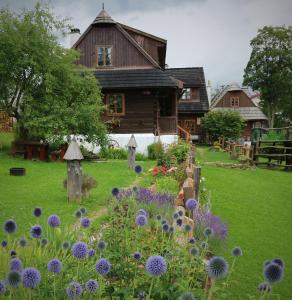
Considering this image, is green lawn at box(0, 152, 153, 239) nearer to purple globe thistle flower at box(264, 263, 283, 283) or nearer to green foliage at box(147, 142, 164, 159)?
green foliage at box(147, 142, 164, 159)

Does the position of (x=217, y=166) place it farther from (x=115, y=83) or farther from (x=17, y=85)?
(x=17, y=85)

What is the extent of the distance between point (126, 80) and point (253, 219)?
586 inches

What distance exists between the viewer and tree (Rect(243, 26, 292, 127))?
46156 mm

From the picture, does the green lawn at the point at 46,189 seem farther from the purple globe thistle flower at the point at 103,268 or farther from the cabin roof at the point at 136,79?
the cabin roof at the point at 136,79

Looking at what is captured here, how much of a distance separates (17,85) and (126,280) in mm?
17166

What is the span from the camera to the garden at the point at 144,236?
9.04 ft

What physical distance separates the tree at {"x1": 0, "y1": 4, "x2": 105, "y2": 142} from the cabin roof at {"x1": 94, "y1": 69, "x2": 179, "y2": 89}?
2773 mm

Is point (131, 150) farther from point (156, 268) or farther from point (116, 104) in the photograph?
point (156, 268)

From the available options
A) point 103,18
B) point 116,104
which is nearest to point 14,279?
point 116,104

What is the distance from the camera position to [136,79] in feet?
71.7

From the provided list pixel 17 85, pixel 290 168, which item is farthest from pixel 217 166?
pixel 17 85

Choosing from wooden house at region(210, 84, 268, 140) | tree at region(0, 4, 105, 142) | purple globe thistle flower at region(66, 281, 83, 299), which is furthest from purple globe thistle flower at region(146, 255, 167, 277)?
wooden house at region(210, 84, 268, 140)

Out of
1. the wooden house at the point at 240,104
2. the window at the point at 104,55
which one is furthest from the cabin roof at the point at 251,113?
the window at the point at 104,55

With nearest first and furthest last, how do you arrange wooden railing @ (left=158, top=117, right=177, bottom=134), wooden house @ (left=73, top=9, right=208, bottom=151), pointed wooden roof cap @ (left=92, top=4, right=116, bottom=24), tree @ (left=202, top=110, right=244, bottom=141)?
wooden house @ (left=73, top=9, right=208, bottom=151)
pointed wooden roof cap @ (left=92, top=4, right=116, bottom=24)
wooden railing @ (left=158, top=117, right=177, bottom=134)
tree @ (left=202, top=110, right=244, bottom=141)
